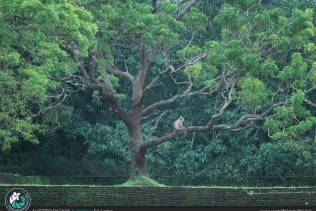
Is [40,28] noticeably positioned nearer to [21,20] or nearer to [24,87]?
[21,20]

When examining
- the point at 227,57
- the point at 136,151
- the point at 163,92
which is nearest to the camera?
the point at 227,57

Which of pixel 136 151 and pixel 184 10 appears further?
pixel 184 10

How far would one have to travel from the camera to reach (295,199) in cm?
1612

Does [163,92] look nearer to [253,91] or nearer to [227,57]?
[227,57]

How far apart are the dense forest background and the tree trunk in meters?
1.49

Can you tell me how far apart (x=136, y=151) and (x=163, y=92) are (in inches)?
171

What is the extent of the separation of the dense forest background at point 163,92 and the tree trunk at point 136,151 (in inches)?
58.7

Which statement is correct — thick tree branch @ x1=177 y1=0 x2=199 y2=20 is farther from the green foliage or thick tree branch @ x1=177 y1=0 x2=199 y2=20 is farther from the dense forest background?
the green foliage

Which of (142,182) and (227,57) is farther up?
(227,57)

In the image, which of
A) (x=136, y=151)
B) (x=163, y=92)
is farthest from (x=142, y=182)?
(x=163, y=92)

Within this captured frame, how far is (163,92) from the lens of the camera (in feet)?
79.5

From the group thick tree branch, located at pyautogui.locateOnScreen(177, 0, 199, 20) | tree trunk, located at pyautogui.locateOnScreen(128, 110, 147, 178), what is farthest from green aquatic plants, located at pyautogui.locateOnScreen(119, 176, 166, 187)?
thick tree branch, located at pyautogui.locateOnScreen(177, 0, 199, 20)

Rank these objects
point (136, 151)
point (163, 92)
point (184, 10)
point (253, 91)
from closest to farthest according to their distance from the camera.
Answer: point (253, 91) → point (136, 151) → point (184, 10) → point (163, 92)

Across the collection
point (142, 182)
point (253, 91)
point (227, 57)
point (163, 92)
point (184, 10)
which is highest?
point (184, 10)
